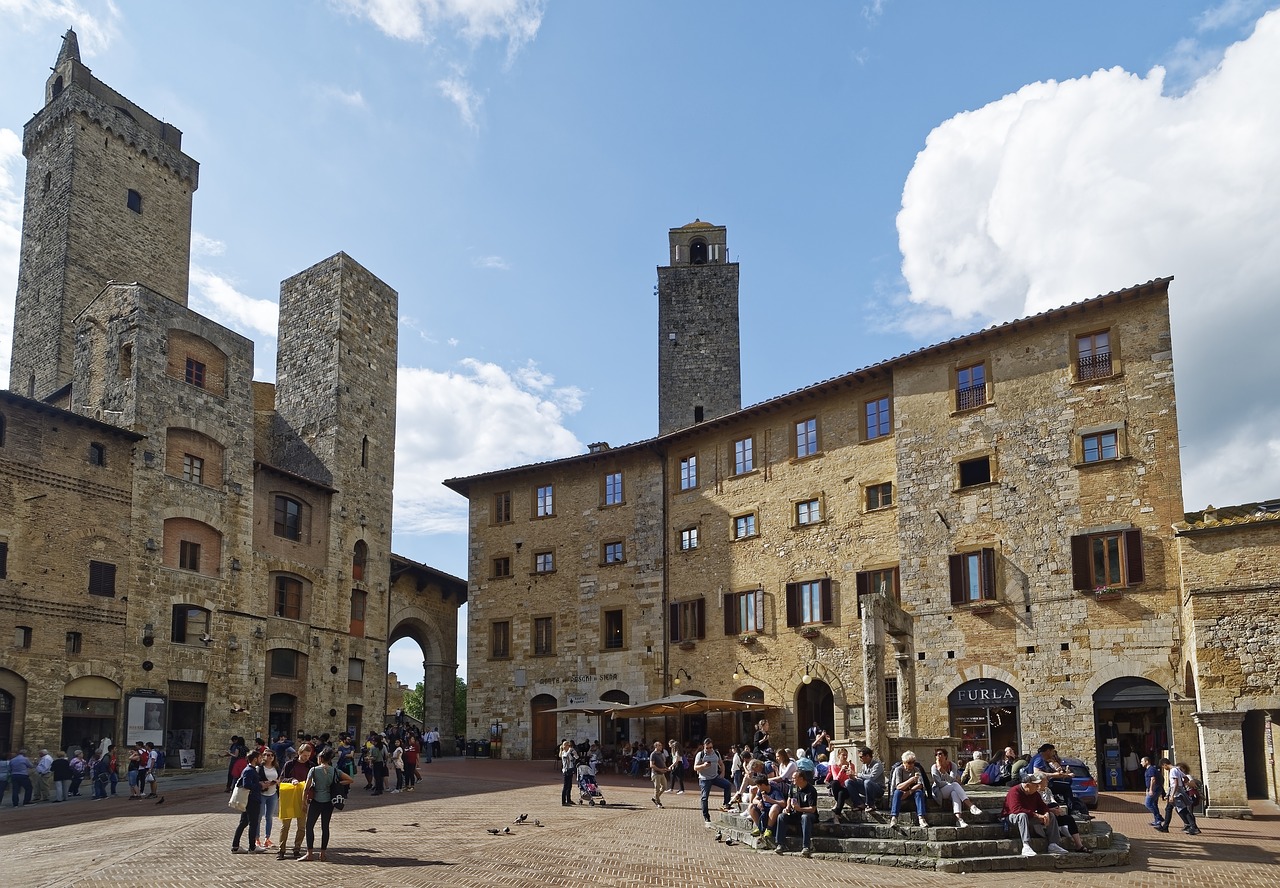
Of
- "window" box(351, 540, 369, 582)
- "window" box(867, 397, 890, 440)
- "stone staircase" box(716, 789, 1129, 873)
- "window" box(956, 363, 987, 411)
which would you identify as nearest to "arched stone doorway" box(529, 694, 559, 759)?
"window" box(351, 540, 369, 582)

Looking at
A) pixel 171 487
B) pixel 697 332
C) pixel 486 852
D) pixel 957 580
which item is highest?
pixel 697 332

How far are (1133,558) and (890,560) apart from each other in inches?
279

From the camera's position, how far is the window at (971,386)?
105 ft

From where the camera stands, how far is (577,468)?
1678 inches

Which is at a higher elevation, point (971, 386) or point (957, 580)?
point (971, 386)

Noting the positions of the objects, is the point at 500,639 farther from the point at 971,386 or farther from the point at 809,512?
the point at 971,386

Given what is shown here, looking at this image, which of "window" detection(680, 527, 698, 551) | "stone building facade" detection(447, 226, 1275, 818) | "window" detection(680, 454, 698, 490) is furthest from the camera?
"window" detection(680, 454, 698, 490)

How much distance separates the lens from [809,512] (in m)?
35.7

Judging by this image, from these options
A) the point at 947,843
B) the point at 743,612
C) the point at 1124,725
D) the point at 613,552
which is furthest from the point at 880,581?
the point at 947,843

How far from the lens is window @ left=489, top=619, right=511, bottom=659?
42750 millimetres

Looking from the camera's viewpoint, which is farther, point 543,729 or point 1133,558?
point 543,729

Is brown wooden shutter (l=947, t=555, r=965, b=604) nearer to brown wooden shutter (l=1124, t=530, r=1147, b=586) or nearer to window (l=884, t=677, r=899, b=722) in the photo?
window (l=884, t=677, r=899, b=722)

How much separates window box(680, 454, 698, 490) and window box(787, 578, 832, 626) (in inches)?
232

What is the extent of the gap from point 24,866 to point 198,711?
59.7ft
